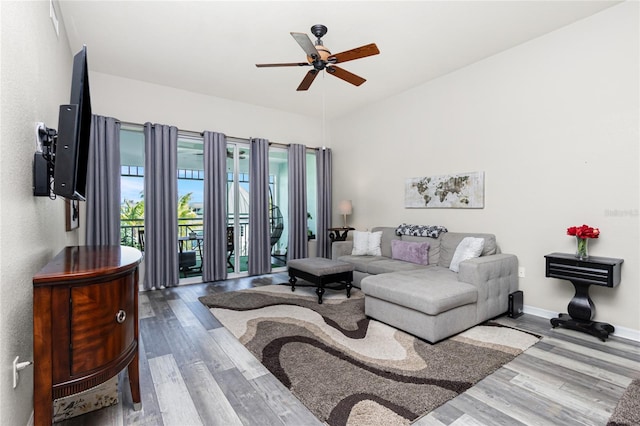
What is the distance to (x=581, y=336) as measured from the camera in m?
2.74

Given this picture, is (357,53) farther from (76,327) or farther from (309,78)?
(76,327)

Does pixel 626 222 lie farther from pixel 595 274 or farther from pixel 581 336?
pixel 581 336

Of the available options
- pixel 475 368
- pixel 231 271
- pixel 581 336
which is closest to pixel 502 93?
pixel 581 336

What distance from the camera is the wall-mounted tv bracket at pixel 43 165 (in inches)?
64.1

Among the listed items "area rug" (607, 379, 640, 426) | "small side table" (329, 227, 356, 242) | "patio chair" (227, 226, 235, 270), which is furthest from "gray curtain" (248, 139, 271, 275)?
"area rug" (607, 379, 640, 426)

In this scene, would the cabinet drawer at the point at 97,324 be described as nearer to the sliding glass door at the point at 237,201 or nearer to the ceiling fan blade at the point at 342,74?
the ceiling fan blade at the point at 342,74

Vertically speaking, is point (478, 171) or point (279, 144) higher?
point (279, 144)

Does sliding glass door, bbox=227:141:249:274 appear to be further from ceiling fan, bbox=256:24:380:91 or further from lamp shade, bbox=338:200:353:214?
ceiling fan, bbox=256:24:380:91

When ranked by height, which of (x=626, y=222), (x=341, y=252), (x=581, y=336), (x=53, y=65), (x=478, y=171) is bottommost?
(x=581, y=336)

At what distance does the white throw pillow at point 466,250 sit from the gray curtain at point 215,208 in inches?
130

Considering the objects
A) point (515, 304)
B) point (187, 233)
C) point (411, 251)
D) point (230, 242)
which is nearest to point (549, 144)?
point (515, 304)

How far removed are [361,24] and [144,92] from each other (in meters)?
3.16

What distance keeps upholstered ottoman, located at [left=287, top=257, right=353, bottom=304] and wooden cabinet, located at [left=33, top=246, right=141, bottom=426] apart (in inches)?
92.5

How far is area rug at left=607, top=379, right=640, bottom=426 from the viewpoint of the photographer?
1614 mm
